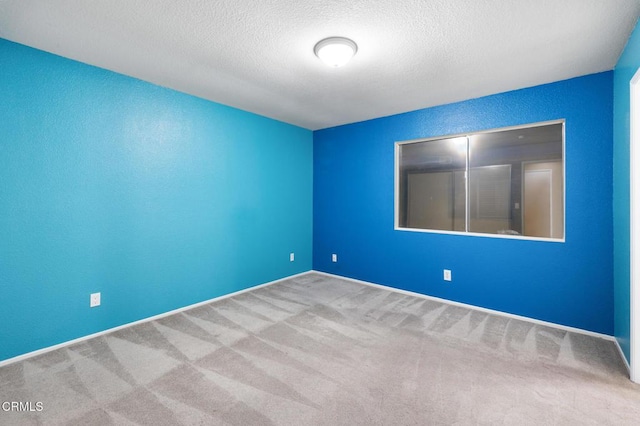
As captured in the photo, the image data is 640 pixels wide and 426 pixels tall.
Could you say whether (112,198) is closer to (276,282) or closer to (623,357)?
(276,282)

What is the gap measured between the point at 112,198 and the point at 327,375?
8.13 ft

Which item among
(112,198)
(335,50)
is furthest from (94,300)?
(335,50)

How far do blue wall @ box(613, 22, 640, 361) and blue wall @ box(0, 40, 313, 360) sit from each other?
3633 mm

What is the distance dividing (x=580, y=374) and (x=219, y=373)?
2.61 meters

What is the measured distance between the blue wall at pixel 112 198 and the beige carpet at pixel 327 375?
1.09ft

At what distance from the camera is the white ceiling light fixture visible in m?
2.02

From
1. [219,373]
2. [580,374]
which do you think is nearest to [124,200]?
[219,373]

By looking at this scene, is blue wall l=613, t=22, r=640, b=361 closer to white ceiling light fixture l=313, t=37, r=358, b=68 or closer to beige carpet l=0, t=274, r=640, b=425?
beige carpet l=0, t=274, r=640, b=425

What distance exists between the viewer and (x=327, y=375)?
6.44 ft

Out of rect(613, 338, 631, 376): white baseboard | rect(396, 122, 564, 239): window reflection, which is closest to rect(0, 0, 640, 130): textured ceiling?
rect(396, 122, 564, 239): window reflection

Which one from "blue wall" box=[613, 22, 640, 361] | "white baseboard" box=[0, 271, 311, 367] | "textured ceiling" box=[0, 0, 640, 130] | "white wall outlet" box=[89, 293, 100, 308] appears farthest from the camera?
"white wall outlet" box=[89, 293, 100, 308]

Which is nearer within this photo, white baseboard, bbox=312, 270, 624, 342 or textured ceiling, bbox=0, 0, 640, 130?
textured ceiling, bbox=0, 0, 640, 130

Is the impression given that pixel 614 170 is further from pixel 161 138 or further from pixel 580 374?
pixel 161 138

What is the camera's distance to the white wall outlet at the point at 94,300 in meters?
2.47
